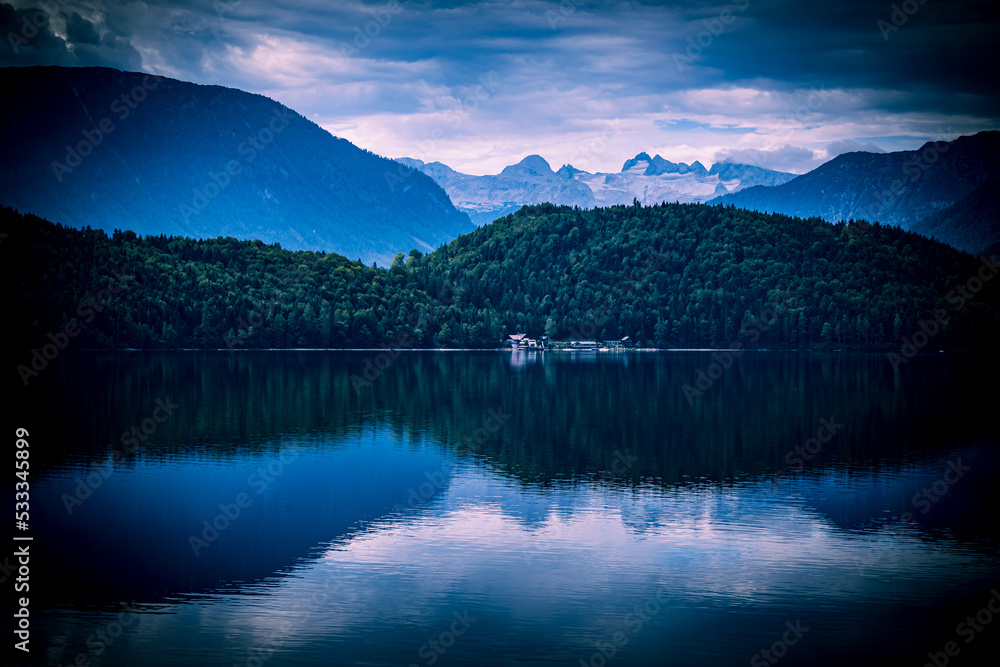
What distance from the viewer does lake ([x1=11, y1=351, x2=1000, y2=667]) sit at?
31891 millimetres

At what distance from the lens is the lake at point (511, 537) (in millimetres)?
31891

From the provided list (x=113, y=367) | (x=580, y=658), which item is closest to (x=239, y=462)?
(x=580, y=658)

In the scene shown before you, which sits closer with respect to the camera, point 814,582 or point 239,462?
point 814,582

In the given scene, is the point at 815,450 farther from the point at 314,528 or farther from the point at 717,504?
the point at 314,528

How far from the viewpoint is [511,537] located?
44.5m

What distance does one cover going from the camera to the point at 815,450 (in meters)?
70.9

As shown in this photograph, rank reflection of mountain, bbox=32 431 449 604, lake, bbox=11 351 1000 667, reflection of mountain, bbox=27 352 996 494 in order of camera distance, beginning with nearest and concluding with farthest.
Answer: lake, bbox=11 351 1000 667 < reflection of mountain, bbox=32 431 449 604 < reflection of mountain, bbox=27 352 996 494

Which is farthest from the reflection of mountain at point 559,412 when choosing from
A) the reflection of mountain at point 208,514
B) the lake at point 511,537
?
the reflection of mountain at point 208,514

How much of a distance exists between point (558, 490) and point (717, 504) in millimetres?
9288

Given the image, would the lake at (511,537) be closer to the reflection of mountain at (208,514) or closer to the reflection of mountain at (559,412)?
the reflection of mountain at (208,514)

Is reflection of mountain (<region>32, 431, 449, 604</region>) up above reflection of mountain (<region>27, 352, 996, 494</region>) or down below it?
below

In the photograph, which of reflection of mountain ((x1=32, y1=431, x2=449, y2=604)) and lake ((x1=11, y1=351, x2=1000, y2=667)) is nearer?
lake ((x1=11, y1=351, x2=1000, y2=667))

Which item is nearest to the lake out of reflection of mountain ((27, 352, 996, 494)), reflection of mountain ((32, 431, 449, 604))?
reflection of mountain ((32, 431, 449, 604))

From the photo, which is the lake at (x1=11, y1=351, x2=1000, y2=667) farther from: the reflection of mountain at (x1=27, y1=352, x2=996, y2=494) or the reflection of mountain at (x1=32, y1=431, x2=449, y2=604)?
the reflection of mountain at (x1=27, y1=352, x2=996, y2=494)
